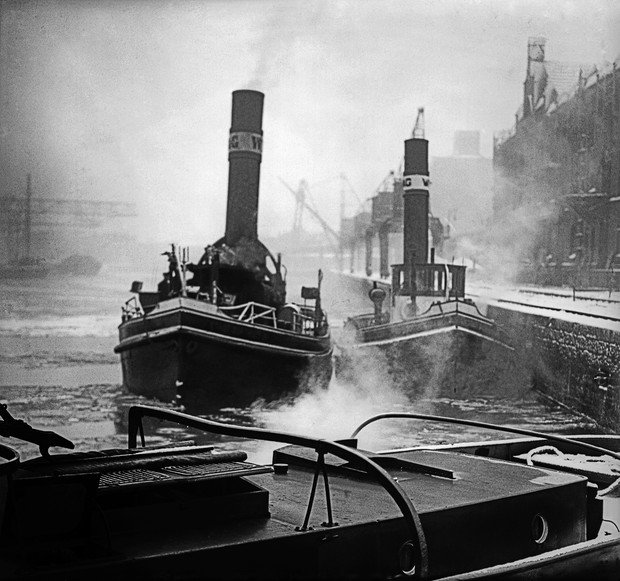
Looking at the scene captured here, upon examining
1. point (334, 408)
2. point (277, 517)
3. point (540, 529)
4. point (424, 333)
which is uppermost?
point (424, 333)

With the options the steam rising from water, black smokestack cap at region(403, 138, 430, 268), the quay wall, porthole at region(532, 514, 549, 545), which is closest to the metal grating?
porthole at region(532, 514, 549, 545)

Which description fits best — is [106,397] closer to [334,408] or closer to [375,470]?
[334,408]

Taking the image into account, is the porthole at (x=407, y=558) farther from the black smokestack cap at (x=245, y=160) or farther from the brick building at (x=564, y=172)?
the brick building at (x=564, y=172)

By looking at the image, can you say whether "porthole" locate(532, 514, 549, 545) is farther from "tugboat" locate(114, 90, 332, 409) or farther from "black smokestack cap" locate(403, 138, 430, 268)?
"black smokestack cap" locate(403, 138, 430, 268)

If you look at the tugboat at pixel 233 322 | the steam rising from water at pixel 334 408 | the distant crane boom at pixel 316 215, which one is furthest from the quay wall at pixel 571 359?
the tugboat at pixel 233 322

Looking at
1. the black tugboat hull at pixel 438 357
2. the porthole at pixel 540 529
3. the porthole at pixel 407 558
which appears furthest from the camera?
the black tugboat hull at pixel 438 357

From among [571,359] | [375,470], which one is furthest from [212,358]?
[375,470]

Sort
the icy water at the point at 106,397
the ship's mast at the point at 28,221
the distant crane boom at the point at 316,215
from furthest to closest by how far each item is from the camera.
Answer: the distant crane boom at the point at 316,215 → the ship's mast at the point at 28,221 → the icy water at the point at 106,397
